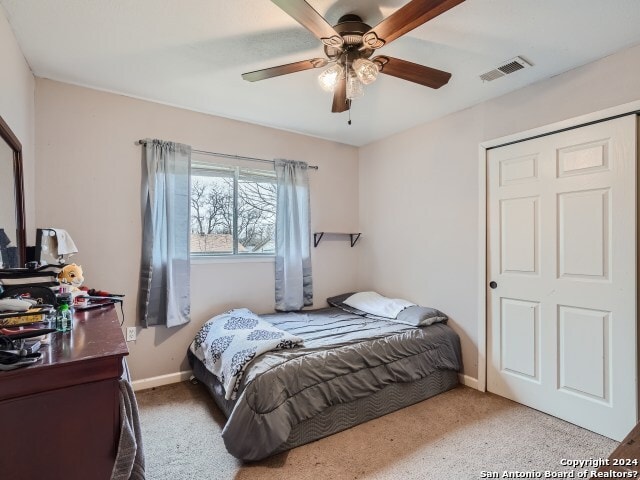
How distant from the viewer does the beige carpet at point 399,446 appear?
5.80ft

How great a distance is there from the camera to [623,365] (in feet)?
6.50

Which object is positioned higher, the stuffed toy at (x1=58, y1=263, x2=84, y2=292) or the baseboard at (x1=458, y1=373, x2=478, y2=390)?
the stuffed toy at (x1=58, y1=263, x2=84, y2=292)

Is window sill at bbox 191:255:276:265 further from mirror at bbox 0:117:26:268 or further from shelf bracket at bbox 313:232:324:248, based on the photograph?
mirror at bbox 0:117:26:268

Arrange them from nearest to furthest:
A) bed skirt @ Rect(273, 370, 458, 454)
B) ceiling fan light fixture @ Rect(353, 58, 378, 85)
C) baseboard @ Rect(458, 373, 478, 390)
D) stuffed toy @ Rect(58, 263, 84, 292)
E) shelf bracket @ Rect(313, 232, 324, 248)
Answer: ceiling fan light fixture @ Rect(353, 58, 378, 85)
stuffed toy @ Rect(58, 263, 84, 292)
bed skirt @ Rect(273, 370, 458, 454)
baseboard @ Rect(458, 373, 478, 390)
shelf bracket @ Rect(313, 232, 324, 248)

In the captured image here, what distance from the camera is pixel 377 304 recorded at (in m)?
3.24

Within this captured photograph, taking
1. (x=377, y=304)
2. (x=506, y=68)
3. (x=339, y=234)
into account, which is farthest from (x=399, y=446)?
(x=506, y=68)

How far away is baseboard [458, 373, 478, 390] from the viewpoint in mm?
2748

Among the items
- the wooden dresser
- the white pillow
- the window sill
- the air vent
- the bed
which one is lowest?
the bed

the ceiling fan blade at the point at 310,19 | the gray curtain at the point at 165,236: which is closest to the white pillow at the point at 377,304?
the gray curtain at the point at 165,236

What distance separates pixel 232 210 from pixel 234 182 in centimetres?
27

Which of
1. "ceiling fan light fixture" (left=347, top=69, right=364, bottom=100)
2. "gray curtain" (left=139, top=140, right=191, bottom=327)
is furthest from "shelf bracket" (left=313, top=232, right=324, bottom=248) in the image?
"ceiling fan light fixture" (left=347, top=69, right=364, bottom=100)

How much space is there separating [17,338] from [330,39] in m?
1.61

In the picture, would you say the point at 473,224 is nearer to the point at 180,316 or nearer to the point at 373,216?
the point at 373,216

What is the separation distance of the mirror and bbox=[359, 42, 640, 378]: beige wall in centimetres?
297
